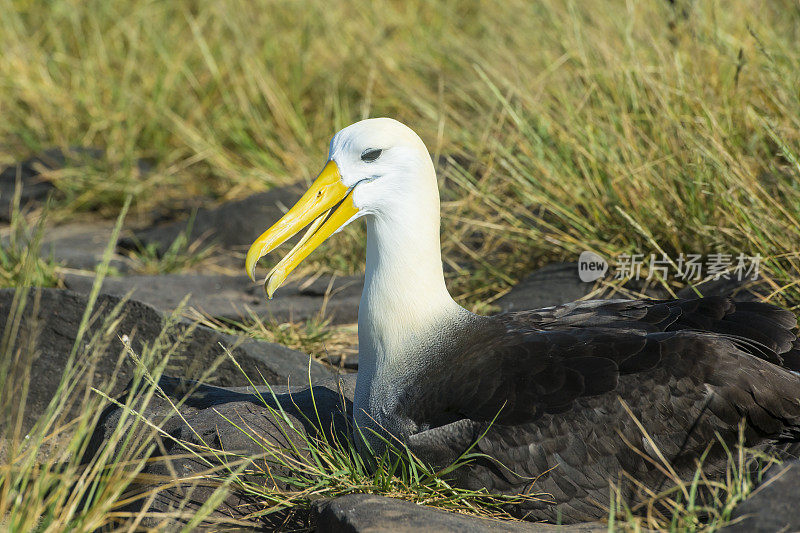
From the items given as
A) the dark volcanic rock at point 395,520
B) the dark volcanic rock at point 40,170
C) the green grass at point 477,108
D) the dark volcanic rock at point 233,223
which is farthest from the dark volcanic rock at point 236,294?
the dark volcanic rock at point 40,170

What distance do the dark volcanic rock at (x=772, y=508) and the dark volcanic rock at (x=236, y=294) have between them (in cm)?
309

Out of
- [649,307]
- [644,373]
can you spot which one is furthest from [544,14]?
[644,373]

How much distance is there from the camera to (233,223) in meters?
7.29

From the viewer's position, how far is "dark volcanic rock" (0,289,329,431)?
4363mm

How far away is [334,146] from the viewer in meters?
3.46

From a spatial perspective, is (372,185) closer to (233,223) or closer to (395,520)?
(395,520)

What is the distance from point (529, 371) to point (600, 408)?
0.87 ft

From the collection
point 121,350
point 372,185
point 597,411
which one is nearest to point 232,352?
point 121,350

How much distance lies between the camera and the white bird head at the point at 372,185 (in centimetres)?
338

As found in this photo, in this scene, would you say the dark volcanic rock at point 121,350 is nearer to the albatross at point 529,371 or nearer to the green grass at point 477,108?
the albatross at point 529,371

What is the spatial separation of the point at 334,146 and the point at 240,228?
391 cm

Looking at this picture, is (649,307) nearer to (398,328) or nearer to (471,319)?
(471,319)

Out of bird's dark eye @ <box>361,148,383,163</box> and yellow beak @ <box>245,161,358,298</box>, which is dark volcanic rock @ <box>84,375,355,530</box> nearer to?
yellow beak @ <box>245,161,358,298</box>

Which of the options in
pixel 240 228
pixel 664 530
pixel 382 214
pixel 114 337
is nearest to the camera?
pixel 664 530
